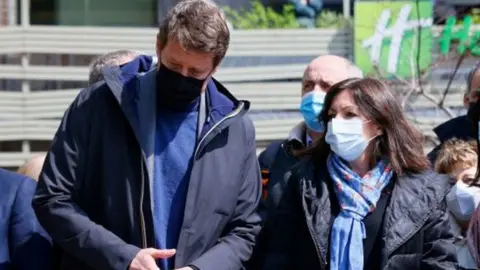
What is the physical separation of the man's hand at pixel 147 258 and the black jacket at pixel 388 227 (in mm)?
565

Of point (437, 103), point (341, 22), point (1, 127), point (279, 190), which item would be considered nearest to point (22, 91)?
point (1, 127)

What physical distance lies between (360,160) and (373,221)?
268mm

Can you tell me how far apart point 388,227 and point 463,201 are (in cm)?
88

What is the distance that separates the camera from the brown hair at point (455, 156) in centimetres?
481

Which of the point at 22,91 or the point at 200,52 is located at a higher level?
the point at 200,52

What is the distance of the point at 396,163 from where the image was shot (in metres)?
3.83

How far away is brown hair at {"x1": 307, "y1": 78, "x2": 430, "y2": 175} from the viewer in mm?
3859

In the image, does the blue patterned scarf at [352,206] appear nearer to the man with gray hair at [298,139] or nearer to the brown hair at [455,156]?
the man with gray hair at [298,139]

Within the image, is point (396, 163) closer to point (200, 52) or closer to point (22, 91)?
point (200, 52)

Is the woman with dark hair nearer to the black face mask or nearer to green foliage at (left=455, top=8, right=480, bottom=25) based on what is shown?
the black face mask

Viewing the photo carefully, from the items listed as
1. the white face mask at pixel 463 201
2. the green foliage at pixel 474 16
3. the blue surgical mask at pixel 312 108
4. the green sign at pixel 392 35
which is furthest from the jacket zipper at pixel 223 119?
the green foliage at pixel 474 16

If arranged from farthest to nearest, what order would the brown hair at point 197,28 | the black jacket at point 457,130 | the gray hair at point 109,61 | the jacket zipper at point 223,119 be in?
1. the black jacket at point 457,130
2. the gray hair at point 109,61
3. the jacket zipper at point 223,119
4. the brown hair at point 197,28

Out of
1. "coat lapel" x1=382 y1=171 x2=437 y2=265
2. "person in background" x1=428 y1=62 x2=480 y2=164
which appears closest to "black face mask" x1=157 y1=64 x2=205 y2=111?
"coat lapel" x1=382 y1=171 x2=437 y2=265

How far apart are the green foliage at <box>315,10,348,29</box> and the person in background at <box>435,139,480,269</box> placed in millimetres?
3951
